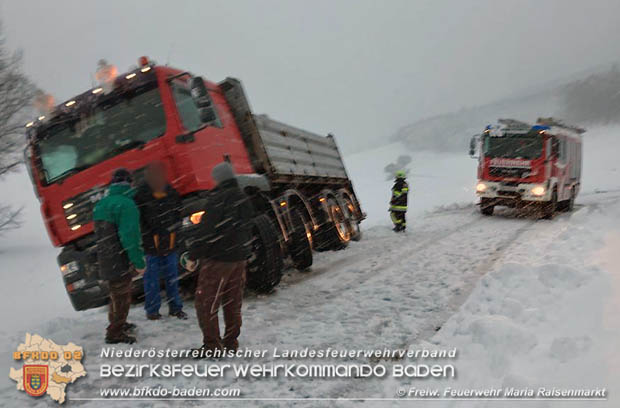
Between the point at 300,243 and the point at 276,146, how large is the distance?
5.88ft

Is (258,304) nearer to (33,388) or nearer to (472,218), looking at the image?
(33,388)

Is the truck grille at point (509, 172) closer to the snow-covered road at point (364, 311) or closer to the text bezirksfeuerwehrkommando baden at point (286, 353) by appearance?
the snow-covered road at point (364, 311)

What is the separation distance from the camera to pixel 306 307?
17.0 feet

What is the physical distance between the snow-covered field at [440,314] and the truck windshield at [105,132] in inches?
81.7

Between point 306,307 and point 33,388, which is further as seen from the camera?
point 306,307

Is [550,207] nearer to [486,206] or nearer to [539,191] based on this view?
[539,191]

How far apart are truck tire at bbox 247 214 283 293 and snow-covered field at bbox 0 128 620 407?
0.23 meters

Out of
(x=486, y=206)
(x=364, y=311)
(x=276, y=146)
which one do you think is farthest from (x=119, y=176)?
(x=486, y=206)

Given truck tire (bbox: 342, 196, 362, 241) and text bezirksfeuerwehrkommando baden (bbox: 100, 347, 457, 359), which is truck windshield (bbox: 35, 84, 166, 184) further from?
truck tire (bbox: 342, 196, 362, 241)

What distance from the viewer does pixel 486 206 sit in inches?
547

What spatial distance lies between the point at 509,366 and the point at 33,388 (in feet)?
12.1

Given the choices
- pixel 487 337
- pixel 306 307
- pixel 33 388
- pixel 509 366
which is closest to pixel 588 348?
pixel 509 366

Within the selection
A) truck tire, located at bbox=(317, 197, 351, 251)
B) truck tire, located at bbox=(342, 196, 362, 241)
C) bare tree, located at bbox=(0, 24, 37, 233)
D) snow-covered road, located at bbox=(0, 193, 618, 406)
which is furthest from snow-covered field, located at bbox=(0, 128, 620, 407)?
bare tree, located at bbox=(0, 24, 37, 233)

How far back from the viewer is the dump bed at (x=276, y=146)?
21.5 ft
